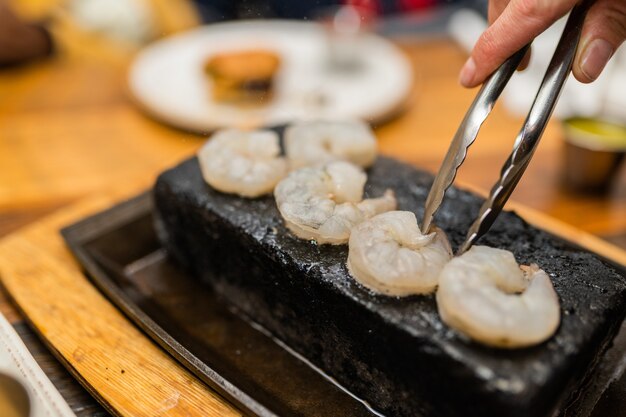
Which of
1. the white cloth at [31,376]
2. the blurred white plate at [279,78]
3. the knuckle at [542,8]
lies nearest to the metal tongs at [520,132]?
the knuckle at [542,8]

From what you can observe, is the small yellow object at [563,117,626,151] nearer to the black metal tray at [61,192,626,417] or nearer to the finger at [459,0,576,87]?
the black metal tray at [61,192,626,417]

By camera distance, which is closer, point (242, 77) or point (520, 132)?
point (520, 132)

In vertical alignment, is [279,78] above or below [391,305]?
below

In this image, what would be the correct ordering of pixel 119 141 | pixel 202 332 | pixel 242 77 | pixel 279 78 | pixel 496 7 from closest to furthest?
pixel 496 7, pixel 202 332, pixel 119 141, pixel 242 77, pixel 279 78

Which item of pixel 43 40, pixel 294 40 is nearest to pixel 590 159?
pixel 294 40

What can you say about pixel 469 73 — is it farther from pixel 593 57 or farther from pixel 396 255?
pixel 396 255

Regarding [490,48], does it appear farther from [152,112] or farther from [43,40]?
[43,40]

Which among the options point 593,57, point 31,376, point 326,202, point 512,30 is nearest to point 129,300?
point 31,376
